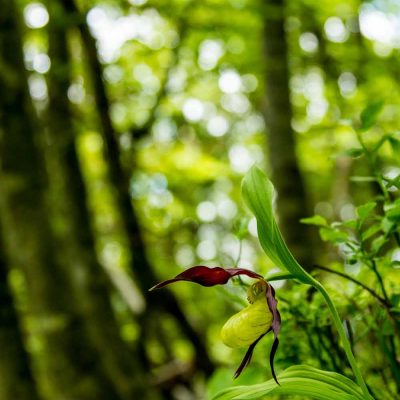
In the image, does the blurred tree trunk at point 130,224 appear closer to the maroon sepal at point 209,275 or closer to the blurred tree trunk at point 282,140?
the blurred tree trunk at point 282,140

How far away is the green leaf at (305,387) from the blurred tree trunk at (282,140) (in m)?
1.20

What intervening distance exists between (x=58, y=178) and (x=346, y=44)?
230cm

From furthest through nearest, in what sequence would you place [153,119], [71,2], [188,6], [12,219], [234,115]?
[234,115] → [153,119] → [188,6] → [71,2] → [12,219]

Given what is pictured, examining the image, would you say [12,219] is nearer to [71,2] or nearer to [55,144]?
[55,144]

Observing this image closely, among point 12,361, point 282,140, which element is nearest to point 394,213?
point 282,140

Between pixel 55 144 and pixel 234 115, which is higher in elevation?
pixel 234 115

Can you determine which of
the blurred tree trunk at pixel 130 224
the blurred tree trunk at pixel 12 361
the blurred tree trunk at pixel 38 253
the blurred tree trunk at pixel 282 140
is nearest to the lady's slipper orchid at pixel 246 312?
the blurred tree trunk at pixel 282 140

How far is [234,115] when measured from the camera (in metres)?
6.54

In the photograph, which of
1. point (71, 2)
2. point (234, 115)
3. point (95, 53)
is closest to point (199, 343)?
point (95, 53)

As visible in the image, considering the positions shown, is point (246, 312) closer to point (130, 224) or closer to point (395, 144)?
point (395, 144)

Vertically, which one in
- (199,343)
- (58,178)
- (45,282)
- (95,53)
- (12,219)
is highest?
(95,53)

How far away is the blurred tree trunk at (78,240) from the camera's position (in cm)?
229

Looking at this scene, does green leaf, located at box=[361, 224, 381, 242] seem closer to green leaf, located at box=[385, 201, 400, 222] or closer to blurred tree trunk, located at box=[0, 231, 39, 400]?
green leaf, located at box=[385, 201, 400, 222]

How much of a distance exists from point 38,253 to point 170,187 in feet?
8.03
